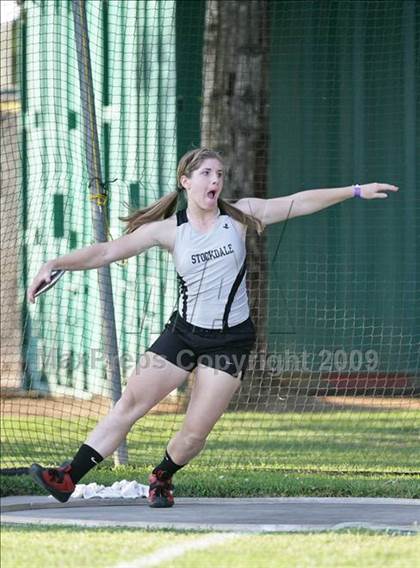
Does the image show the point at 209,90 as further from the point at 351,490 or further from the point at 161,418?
the point at 351,490

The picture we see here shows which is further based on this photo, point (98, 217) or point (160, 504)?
point (98, 217)

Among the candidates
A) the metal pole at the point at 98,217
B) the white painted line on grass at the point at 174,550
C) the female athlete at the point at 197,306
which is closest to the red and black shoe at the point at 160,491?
the female athlete at the point at 197,306

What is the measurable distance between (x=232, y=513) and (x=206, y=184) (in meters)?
1.80

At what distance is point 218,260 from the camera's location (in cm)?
743

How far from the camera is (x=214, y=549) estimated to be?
20.5 ft

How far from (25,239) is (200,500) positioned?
6.32 m

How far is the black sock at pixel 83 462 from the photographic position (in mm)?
7289

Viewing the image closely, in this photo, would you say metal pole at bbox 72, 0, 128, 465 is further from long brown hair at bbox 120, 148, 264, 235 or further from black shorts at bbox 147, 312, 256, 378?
black shorts at bbox 147, 312, 256, 378

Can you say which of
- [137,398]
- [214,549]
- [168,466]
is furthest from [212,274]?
[214,549]

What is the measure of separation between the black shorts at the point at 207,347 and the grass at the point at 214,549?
40.3 inches

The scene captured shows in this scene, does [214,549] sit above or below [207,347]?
below

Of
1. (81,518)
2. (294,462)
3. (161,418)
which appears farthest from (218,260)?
(161,418)

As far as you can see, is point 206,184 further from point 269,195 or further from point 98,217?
point 269,195

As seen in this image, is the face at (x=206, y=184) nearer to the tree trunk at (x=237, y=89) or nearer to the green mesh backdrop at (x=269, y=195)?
the green mesh backdrop at (x=269, y=195)
